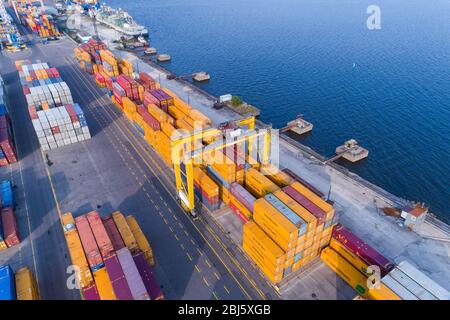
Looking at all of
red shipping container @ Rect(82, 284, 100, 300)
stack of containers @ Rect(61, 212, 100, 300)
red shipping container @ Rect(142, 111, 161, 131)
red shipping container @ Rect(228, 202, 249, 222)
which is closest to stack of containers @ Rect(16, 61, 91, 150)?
red shipping container @ Rect(142, 111, 161, 131)

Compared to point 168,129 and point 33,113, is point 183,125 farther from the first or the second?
point 33,113

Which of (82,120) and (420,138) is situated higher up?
(82,120)

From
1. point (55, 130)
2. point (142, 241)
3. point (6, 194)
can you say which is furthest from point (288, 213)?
point (55, 130)

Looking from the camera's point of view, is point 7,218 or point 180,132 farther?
point 180,132

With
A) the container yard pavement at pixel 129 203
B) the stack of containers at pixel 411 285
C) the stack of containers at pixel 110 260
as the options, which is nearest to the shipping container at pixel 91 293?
the stack of containers at pixel 110 260

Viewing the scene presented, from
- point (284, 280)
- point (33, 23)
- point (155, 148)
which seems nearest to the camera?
point (284, 280)

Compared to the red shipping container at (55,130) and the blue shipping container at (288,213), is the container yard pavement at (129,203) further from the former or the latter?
the blue shipping container at (288,213)

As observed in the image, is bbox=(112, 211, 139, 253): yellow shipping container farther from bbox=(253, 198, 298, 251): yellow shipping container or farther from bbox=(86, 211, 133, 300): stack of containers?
bbox=(253, 198, 298, 251): yellow shipping container

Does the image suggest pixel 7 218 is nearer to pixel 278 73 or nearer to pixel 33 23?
pixel 278 73

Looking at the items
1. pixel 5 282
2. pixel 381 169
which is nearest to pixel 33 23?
pixel 5 282
